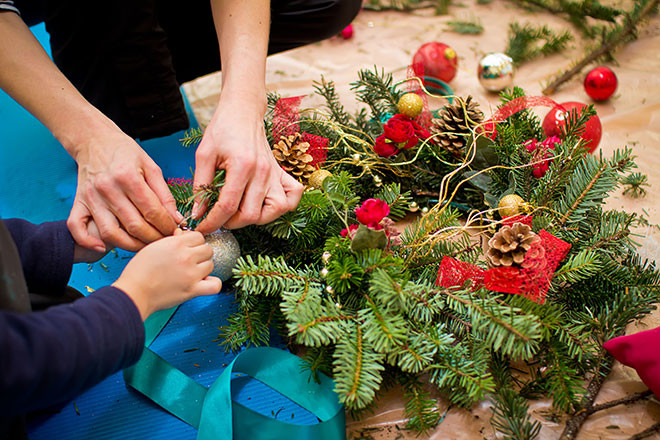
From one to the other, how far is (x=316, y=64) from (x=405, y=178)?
2.57 ft

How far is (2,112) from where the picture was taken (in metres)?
1.45

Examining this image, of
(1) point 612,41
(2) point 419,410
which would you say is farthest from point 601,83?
(2) point 419,410

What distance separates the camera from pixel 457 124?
37.4 inches

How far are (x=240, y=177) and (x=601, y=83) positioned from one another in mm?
1118

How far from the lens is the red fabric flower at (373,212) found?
0.69m

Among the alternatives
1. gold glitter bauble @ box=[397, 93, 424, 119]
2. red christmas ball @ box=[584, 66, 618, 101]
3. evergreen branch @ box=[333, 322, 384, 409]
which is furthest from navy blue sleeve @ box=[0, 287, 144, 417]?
red christmas ball @ box=[584, 66, 618, 101]

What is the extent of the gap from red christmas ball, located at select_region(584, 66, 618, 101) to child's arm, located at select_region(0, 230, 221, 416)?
3.90 ft

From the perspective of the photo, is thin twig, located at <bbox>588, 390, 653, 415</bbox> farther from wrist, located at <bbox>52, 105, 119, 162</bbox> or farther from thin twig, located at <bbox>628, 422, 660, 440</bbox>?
wrist, located at <bbox>52, 105, 119, 162</bbox>

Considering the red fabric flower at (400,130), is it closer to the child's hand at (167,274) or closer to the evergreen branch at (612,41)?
the child's hand at (167,274)

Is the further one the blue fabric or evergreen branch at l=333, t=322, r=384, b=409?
the blue fabric

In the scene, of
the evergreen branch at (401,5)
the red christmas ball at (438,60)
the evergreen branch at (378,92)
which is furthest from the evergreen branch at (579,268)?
the evergreen branch at (401,5)

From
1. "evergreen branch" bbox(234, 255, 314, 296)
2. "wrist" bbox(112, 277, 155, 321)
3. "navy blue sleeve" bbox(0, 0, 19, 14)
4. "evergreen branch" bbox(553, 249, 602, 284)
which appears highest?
"navy blue sleeve" bbox(0, 0, 19, 14)

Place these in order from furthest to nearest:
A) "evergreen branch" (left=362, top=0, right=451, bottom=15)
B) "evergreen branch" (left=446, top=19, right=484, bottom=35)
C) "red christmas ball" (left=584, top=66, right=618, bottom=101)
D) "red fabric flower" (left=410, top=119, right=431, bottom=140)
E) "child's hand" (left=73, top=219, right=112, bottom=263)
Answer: "evergreen branch" (left=362, top=0, right=451, bottom=15) < "evergreen branch" (left=446, top=19, right=484, bottom=35) < "red christmas ball" (left=584, top=66, right=618, bottom=101) < "red fabric flower" (left=410, top=119, right=431, bottom=140) < "child's hand" (left=73, top=219, right=112, bottom=263)

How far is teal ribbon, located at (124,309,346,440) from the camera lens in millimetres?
725
